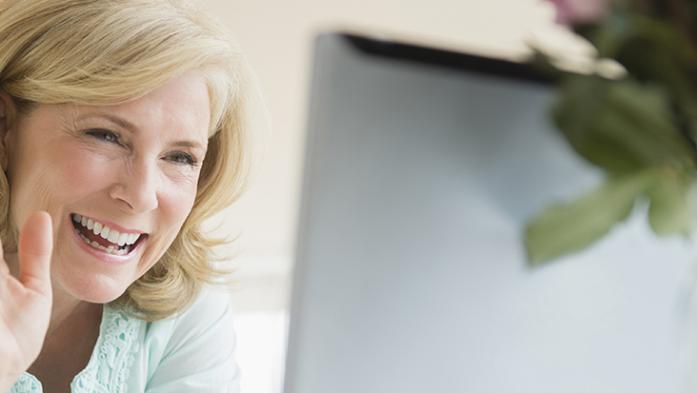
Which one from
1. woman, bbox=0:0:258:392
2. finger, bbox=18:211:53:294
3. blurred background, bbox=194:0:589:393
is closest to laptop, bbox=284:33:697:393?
finger, bbox=18:211:53:294

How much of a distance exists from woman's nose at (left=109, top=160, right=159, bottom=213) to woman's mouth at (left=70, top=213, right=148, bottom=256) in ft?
0.10

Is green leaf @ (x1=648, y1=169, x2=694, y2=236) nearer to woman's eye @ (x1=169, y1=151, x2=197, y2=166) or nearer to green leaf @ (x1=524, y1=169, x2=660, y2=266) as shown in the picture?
green leaf @ (x1=524, y1=169, x2=660, y2=266)

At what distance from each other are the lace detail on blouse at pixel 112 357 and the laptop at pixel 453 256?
0.67 metres

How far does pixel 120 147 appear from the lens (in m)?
0.97

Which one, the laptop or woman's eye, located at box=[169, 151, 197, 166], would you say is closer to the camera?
the laptop

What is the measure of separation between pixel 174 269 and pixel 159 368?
12cm

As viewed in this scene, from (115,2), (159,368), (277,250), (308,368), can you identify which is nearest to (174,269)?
(159,368)

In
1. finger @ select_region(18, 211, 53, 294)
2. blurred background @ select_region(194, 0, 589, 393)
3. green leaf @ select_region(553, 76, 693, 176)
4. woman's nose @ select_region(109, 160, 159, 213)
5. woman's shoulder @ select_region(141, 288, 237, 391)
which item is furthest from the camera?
blurred background @ select_region(194, 0, 589, 393)

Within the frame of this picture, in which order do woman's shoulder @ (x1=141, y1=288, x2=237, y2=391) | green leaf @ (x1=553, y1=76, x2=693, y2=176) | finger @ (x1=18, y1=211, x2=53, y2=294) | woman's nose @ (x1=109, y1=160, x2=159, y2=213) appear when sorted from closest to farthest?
green leaf @ (x1=553, y1=76, x2=693, y2=176)
finger @ (x1=18, y1=211, x2=53, y2=294)
woman's nose @ (x1=109, y1=160, x2=159, y2=213)
woman's shoulder @ (x1=141, y1=288, x2=237, y2=391)

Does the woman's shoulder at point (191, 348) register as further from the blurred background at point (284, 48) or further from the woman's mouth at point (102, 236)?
the blurred background at point (284, 48)

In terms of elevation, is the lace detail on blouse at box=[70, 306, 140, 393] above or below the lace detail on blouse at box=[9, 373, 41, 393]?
above

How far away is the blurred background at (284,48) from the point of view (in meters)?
2.38

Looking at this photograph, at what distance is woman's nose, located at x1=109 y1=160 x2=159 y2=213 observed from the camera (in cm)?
95

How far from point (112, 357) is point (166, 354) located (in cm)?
9
